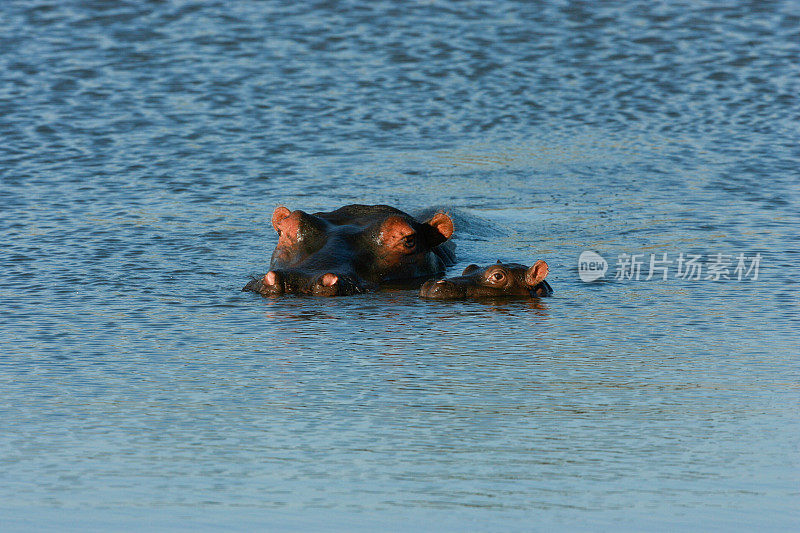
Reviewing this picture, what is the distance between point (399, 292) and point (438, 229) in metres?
0.84

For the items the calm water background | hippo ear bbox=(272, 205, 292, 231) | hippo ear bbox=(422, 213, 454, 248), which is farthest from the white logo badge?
hippo ear bbox=(272, 205, 292, 231)

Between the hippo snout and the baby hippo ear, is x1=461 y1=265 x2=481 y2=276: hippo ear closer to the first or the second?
the hippo snout

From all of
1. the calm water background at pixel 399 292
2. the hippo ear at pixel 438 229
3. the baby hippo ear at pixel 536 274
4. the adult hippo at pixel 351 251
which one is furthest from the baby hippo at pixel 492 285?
the hippo ear at pixel 438 229

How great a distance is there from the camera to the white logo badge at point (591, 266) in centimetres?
1050

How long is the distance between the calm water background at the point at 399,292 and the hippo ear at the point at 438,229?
62 cm

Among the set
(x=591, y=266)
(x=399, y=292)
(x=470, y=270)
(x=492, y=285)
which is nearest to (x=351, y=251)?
(x=399, y=292)

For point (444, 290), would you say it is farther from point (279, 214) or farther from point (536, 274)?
point (279, 214)

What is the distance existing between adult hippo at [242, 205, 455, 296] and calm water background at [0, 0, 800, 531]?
0.23 meters

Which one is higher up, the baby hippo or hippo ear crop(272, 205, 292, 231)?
hippo ear crop(272, 205, 292, 231)

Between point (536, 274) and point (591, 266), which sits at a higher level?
point (536, 274)

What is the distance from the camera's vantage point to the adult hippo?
31.9ft

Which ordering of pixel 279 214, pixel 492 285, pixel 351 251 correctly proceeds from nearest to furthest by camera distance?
pixel 492 285 → pixel 351 251 → pixel 279 214

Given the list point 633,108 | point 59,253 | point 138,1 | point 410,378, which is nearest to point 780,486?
point 410,378

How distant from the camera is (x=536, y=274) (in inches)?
380
